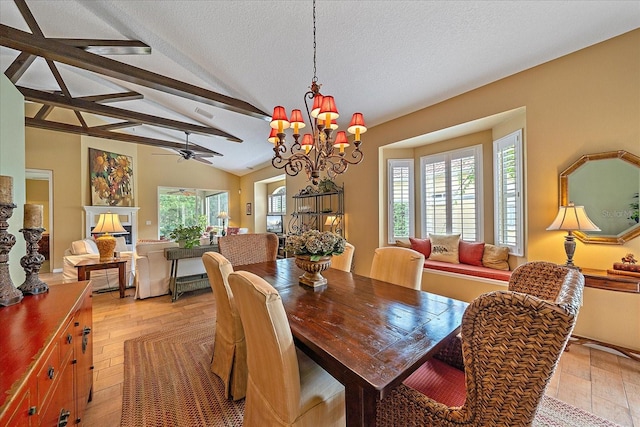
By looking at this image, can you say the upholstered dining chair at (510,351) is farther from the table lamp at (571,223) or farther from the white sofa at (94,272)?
the white sofa at (94,272)

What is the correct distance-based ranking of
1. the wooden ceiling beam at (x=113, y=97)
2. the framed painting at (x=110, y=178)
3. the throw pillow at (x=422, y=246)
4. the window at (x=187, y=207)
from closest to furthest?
the throw pillow at (x=422, y=246) < the wooden ceiling beam at (x=113, y=97) < the framed painting at (x=110, y=178) < the window at (x=187, y=207)

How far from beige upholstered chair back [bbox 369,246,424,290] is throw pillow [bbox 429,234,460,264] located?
1.86 meters

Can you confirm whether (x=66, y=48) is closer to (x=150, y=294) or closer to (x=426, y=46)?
(x=150, y=294)

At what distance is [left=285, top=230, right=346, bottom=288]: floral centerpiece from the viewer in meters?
1.75

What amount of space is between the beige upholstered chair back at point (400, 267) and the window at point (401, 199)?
6.95ft

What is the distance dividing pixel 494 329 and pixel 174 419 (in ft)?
6.48

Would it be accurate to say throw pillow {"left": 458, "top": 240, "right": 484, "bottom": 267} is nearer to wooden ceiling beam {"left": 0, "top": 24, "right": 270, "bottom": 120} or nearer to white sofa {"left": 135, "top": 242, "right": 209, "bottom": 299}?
wooden ceiling beam {"left": 0, "top": 24, "right": 270, "bottom": 120}

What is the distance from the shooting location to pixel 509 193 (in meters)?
3.24

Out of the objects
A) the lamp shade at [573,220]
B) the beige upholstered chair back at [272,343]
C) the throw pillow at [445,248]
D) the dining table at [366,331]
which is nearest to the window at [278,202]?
the throw pillow at [445,248]

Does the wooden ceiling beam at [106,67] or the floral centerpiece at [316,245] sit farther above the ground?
the wooden ceiling beam at [106,67]

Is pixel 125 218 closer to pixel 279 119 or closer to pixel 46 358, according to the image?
pixel 279 119

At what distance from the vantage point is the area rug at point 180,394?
1.62m

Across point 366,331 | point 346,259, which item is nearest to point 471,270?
point 346,259

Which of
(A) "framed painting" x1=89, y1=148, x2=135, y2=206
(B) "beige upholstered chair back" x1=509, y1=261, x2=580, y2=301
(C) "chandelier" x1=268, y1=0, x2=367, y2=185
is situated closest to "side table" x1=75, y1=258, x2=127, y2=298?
(C) "chandelier" x1=268, y1=0, x2=367, y2=185
